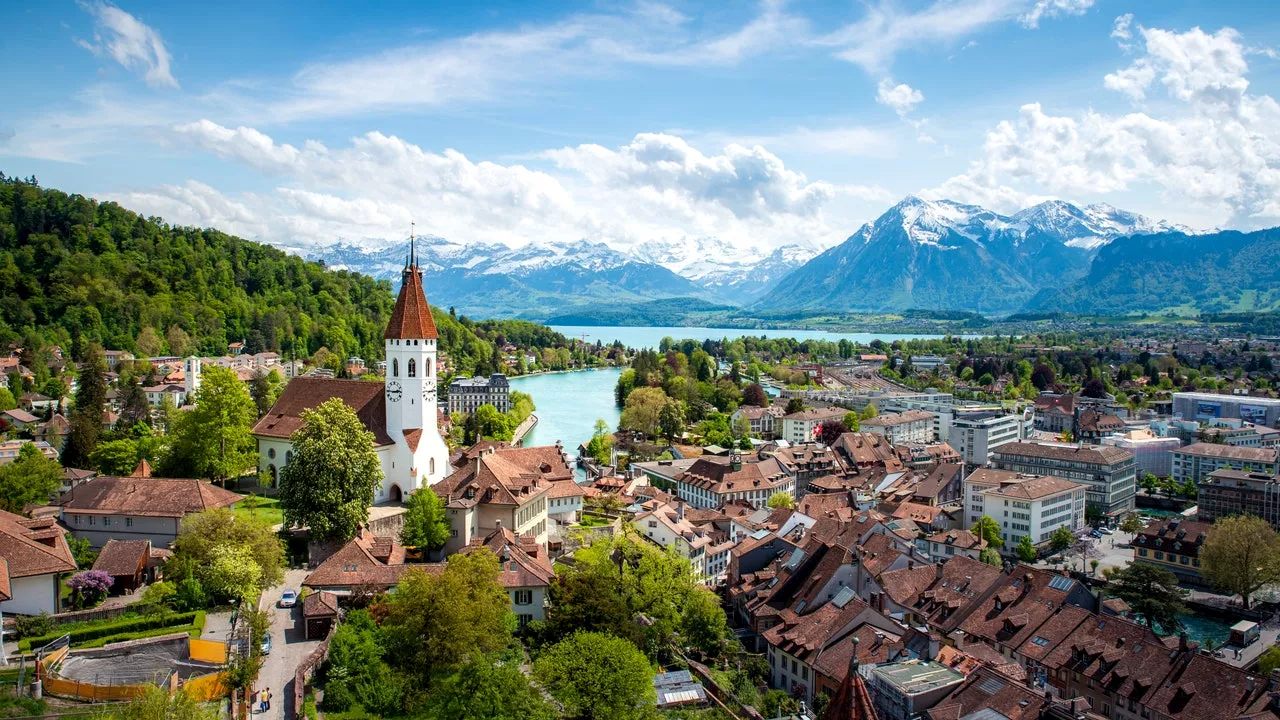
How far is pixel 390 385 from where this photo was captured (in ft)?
107

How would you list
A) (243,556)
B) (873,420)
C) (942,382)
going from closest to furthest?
1. (243,556)
2. (873,420)
3. (942,382)

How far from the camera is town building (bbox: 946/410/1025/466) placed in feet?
225

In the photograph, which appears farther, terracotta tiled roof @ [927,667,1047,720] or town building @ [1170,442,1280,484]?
town building @ [1170,442,1280,484]

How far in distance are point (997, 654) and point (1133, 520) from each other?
27.2m

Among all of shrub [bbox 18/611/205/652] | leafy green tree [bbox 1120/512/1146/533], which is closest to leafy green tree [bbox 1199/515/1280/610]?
leafy green tree [bbox 1120/512/1146/533]

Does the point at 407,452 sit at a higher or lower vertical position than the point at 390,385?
lower

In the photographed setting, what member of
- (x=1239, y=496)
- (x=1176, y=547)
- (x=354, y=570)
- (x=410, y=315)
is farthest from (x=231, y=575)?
(x=1239, y=496)

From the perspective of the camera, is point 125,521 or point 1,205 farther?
point 1,205

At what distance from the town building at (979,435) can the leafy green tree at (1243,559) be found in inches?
1103

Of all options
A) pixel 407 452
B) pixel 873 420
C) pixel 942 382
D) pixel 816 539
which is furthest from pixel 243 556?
pixel 942 382

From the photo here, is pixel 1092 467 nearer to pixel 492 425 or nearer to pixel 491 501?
pixel 492 425

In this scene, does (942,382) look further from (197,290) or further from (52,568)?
(52,568)

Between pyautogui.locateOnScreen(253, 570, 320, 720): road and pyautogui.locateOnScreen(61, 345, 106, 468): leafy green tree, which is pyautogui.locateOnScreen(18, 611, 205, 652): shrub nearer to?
pyautogui.locateOnScreen(253, 570, 320, 720): road

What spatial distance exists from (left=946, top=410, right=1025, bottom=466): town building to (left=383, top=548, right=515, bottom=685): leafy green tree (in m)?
53.1
